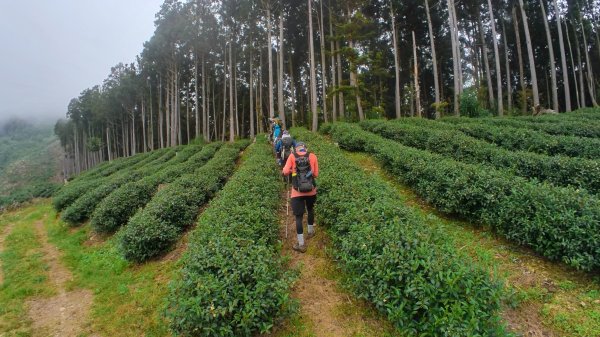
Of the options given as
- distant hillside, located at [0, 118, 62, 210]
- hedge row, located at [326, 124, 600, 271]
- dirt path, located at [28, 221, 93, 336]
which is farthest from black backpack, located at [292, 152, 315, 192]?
distant hillside, located at [0, 118, 62, 210]

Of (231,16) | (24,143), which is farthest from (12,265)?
(24,143)

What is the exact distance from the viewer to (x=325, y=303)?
4980 mm

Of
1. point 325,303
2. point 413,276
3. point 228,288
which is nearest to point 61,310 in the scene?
point 228,288

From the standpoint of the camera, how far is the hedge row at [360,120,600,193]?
728 cm

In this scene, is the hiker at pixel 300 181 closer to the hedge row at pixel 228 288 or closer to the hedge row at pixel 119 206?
the hedge row at pixel 228 288

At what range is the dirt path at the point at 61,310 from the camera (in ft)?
17.7

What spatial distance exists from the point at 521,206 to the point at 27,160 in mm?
105776

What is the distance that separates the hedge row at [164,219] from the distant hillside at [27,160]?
85.0ft

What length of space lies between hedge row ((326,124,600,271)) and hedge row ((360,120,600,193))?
6.07ft

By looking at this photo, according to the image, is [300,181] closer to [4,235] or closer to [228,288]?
[228,288]

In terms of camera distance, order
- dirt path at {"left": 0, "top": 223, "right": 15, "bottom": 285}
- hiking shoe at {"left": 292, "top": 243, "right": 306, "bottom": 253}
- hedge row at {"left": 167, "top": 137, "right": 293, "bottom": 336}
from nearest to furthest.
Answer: hedge row at {"left": 167, "top": 137, "right": 293, "bottom": 336}
hiking shoe at {"left": 292, "top": 243, "right": 306, "bottom": 253}
dirt path at {"left": 0, "top": 223, "right": 15, "bottom": 285}

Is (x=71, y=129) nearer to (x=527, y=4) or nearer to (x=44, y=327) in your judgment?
(x=44, y=327)

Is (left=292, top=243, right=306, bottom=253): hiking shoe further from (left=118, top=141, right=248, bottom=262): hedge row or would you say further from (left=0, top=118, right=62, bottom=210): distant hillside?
(left=0, top=118, right=62, bottom=210): distant hillside

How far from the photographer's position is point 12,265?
868cm
